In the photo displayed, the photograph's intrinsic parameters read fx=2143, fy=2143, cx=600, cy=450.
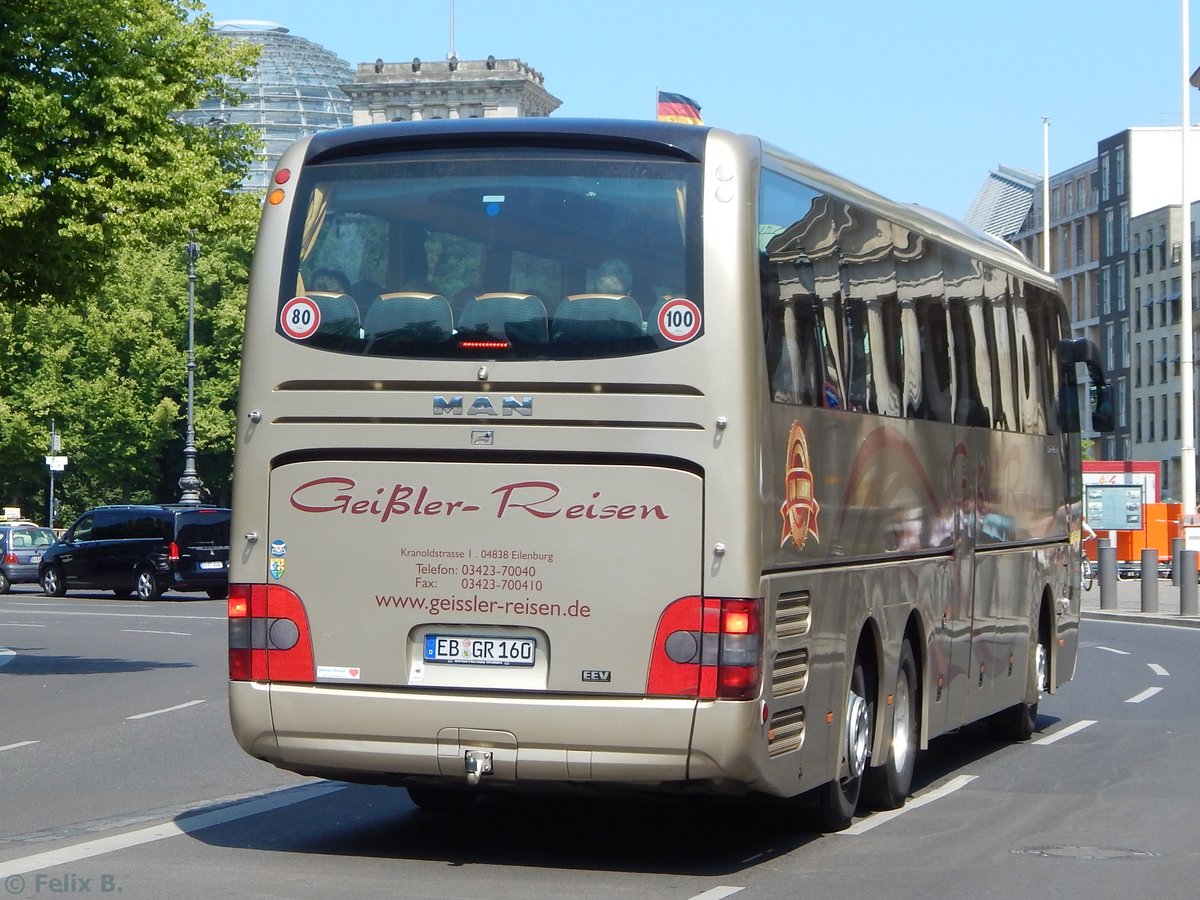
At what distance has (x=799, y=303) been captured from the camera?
32.7 feet

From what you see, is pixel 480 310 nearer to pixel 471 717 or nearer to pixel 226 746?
pixel 471 717

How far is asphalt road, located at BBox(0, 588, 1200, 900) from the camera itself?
356 inches

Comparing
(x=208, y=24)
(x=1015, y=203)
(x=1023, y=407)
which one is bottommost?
(x=1023, y=407)

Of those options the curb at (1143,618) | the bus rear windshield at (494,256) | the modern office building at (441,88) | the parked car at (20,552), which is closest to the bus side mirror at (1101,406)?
the bus rear windshield at (494,256)

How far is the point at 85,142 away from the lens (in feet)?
71.8

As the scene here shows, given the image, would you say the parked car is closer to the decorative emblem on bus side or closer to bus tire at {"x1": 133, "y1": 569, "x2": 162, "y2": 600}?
bus tire at {"x1": 133, "y1": 569, "x2": 162, "y2": 600}

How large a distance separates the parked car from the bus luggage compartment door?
4495 cm

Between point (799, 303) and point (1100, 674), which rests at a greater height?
point (799, 303)

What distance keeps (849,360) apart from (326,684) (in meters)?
3.15

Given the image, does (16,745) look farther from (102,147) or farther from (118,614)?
(118,614)

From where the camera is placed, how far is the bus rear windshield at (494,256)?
9273mm

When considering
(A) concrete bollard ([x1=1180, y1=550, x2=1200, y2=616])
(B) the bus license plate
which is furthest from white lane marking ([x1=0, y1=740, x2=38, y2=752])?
(A) concrete bollard ([x1=1180, y1=550, x2=1200, y2=616])

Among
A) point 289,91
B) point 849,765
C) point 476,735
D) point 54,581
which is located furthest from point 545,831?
point 289,91

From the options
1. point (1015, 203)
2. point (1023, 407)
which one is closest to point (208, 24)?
point (1023, 407)
